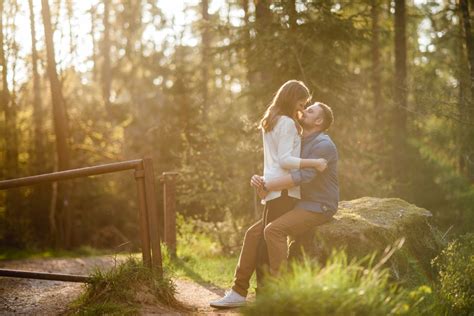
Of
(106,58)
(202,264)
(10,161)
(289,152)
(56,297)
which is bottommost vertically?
(202,264)

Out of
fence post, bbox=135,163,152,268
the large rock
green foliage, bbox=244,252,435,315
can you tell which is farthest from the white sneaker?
green foliage, bbox=244,252,435,315

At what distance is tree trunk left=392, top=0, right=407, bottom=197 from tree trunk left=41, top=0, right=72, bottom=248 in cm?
913

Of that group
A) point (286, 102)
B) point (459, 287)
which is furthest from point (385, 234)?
point (286, 102)

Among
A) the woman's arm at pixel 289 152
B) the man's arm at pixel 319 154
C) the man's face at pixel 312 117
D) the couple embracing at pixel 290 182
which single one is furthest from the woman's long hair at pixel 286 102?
the man's arm at pixel 319 154

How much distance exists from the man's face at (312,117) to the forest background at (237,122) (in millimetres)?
5119

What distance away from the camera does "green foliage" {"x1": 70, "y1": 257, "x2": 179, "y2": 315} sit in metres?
6.16

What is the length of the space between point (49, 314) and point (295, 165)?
2.99 meters

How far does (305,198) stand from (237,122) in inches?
278

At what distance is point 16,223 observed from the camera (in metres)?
19.7

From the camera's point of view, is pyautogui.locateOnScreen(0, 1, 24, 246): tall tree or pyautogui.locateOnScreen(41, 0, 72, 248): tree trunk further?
pyautogui.locateOnScreen(0, 1, 24, 246): tall tree

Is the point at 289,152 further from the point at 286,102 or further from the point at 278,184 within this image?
the point at 286,102

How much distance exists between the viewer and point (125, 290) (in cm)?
629

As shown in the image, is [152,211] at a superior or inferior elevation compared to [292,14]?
inferior

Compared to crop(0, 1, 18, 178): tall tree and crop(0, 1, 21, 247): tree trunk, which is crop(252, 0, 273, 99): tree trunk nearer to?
crop(0, 1, 21, 247): tree trunk
